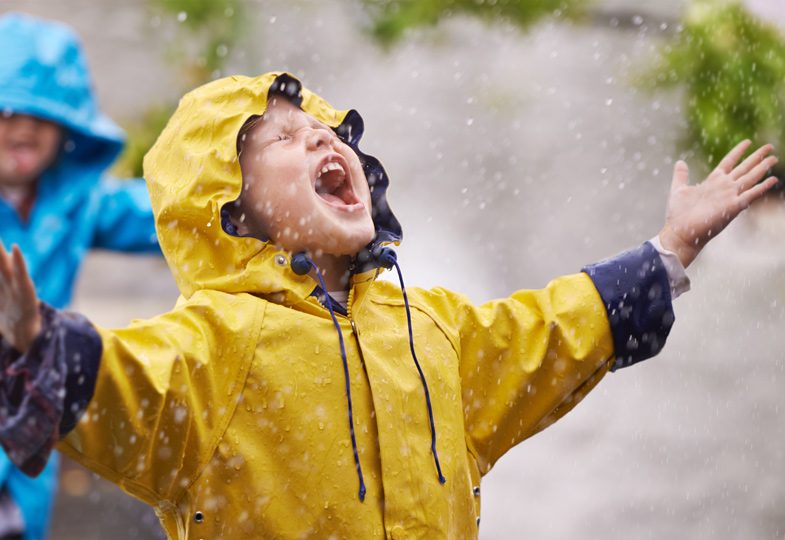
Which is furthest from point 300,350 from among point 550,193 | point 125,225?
point 550,193

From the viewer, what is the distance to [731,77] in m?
6.65

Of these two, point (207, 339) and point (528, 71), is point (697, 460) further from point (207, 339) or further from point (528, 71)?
point (207, 339)

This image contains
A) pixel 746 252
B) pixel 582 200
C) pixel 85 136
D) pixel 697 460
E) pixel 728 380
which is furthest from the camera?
pixel 582 200

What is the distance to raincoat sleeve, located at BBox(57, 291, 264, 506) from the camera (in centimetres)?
149

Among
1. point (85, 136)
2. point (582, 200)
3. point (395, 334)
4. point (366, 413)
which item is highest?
point (582, 200)

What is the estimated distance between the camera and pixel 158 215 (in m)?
1.99

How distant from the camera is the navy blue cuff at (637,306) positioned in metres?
2.10

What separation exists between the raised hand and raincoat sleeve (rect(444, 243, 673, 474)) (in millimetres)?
98

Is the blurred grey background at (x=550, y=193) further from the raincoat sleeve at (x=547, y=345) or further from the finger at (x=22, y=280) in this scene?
the finger at (x=22, y=280)

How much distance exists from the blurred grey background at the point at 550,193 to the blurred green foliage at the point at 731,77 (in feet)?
1.06

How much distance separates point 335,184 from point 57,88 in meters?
2.33

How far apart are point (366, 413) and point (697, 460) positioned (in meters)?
4.57

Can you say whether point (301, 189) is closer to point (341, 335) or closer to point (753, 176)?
point (341, 335)

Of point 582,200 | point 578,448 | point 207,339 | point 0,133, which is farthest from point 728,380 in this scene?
point 207,339
